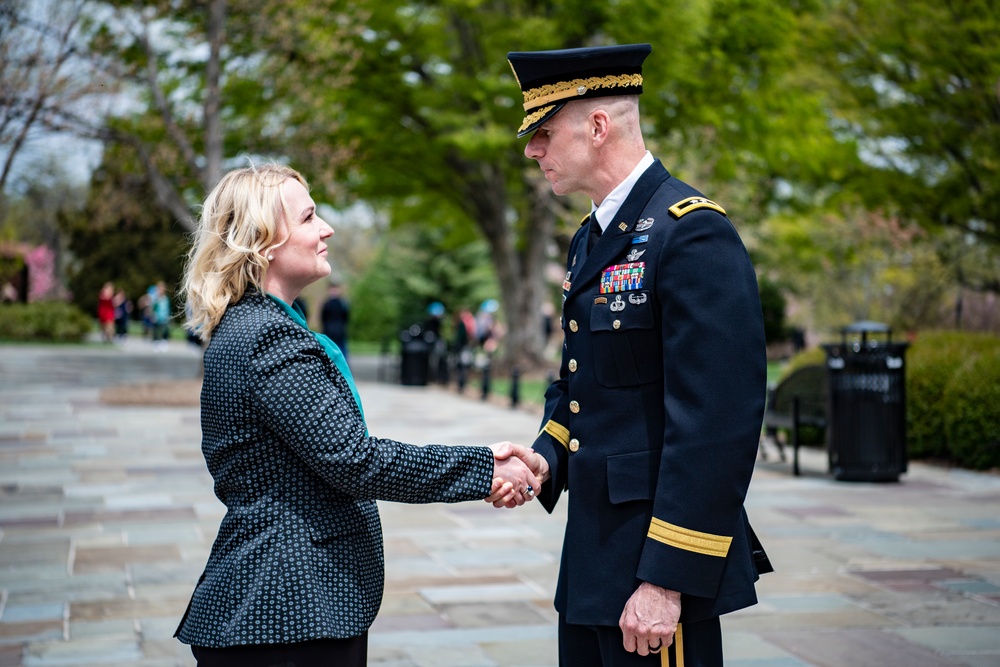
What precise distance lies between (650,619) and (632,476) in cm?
34

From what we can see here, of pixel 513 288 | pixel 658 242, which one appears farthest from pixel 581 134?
pixel 513 288

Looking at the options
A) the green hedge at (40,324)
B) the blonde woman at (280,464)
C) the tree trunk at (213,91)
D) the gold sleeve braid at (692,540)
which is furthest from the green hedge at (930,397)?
the green hedge at (40,324)

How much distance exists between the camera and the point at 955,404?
36.8 feet

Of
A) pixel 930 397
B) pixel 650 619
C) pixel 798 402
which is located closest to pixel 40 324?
pixel 798 402

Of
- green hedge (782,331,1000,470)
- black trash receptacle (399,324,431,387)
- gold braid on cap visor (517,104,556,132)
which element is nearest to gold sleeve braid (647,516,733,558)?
gold braid on cap visor (517,104,556,132)

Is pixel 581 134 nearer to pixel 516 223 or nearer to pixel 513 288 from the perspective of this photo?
pixel 513 288

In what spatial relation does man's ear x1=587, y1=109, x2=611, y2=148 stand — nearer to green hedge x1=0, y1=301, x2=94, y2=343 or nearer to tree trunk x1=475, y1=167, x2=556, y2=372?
tree trunk x1=475, y1=167, x2=556, y2=372

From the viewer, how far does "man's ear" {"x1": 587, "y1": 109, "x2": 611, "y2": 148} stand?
2787 mm

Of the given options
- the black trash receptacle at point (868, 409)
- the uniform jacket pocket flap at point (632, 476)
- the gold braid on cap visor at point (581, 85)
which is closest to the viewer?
the uniform jacket pocket flap at point (632, 476)

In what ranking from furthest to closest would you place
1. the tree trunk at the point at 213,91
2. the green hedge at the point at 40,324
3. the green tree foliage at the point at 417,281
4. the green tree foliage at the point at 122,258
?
the green tree foliage at the point at 122,258 → the green tree foliage at the point at 417,281 → the green hedge at the point at 40,324 → the tree trunk at the point at 213,91

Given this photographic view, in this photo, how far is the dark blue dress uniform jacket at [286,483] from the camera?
2.52 m

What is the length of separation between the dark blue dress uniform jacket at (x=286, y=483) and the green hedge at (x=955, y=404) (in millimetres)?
9647

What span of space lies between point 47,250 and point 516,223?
36.1 m

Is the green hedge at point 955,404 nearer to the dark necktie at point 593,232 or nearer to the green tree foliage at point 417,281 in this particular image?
the dark necktie at point 593,232
